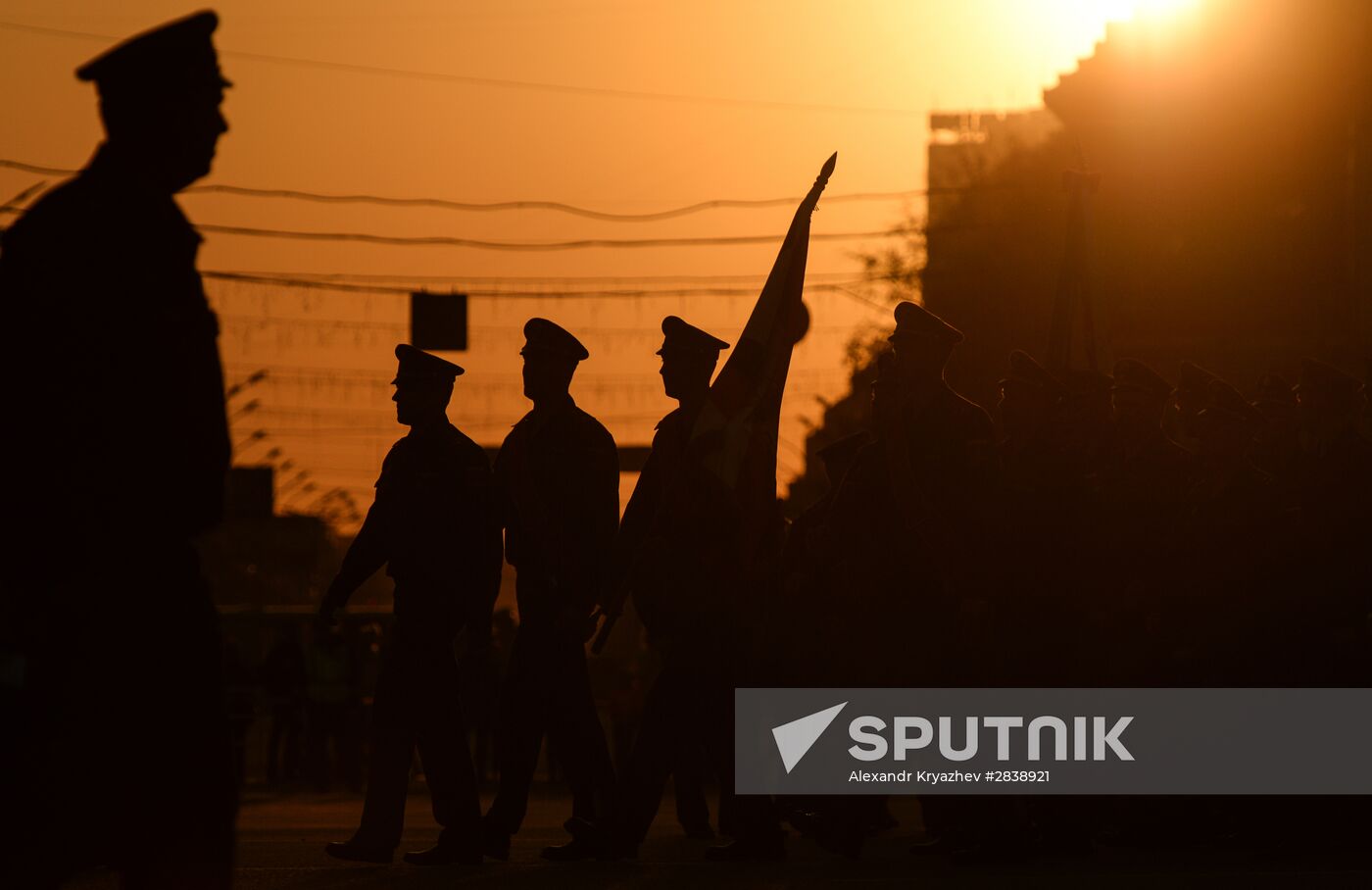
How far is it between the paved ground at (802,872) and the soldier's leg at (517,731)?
24cm

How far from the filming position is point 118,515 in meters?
4.92

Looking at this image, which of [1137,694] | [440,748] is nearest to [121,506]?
[440,748]

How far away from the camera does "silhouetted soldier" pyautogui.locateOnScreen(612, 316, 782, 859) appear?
1033cm

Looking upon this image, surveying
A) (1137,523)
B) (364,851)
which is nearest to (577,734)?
(364,851)

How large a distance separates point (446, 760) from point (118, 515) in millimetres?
5686

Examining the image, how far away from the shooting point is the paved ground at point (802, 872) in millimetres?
9570

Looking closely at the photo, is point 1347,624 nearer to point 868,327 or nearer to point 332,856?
point 332,856

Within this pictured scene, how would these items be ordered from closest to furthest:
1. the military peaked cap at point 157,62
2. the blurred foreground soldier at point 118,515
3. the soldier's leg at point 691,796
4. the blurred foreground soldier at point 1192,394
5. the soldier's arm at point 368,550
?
the blurred foreground soldier at point 118,515
the military peaked cap at point 157,62
the soldier's arm at point 368,550
the blurred foreground soldier at point 1192,394
the soldier's leg at point 691,796

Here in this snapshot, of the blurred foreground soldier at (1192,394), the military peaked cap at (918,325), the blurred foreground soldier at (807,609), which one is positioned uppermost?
the military peaked cap at (918,325)

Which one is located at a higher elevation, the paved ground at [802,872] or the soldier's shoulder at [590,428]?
the soldier's shoulder at [590,428]

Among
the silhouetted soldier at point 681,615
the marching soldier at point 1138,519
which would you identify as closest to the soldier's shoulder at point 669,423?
the silhouetted soldier at point 681,615

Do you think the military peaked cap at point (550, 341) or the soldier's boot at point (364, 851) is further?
the military peaked cap at point (550, 341)

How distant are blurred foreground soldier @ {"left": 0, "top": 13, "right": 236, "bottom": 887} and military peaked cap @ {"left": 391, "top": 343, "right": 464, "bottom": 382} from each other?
5.71 m

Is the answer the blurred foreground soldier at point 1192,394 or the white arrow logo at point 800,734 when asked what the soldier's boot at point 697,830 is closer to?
the white arrow logo at point 800,734
